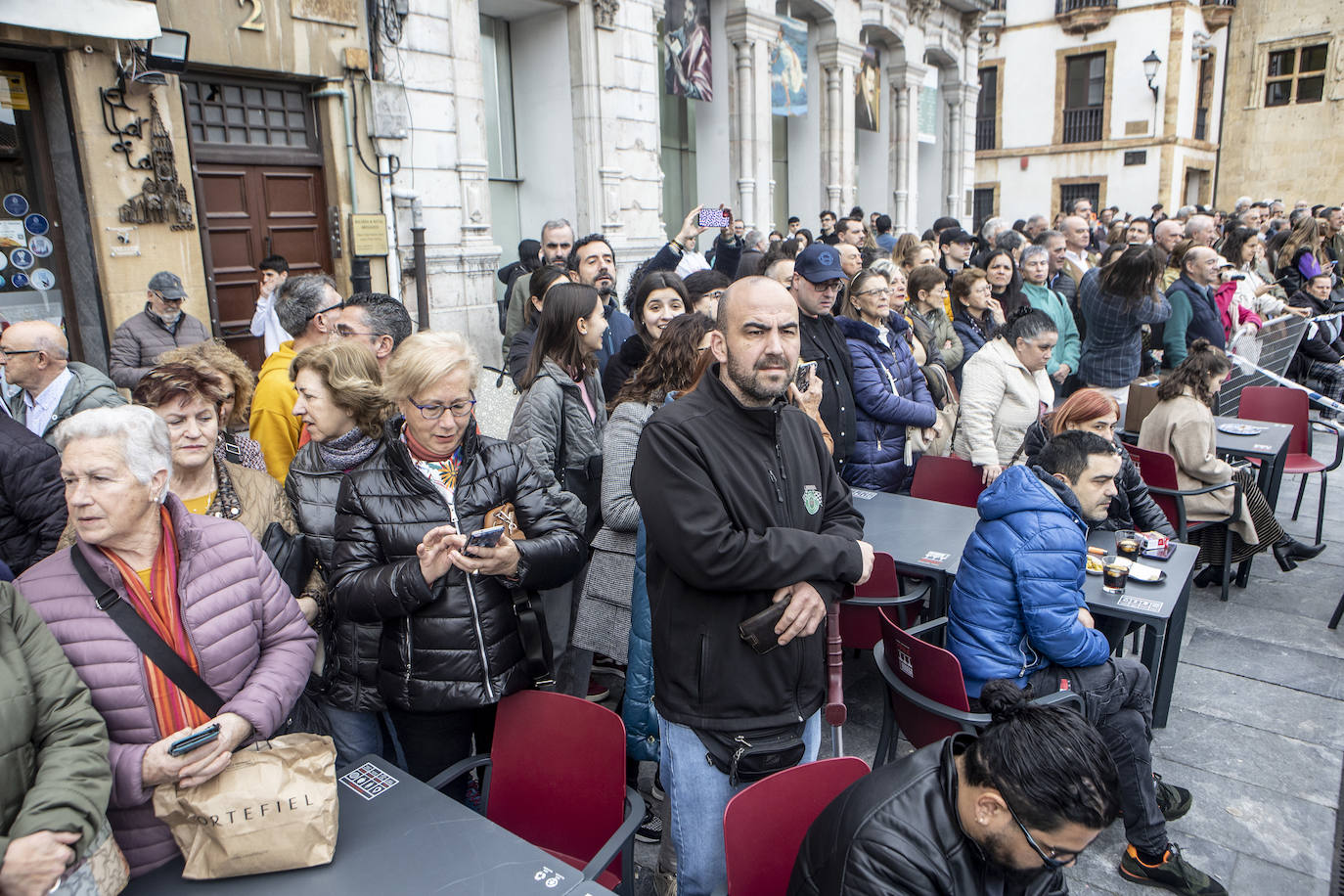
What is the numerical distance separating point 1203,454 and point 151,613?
17.5 feet

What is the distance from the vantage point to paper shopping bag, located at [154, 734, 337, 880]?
1.92 m

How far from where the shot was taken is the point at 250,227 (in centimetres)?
782

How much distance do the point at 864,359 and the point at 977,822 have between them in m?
3.32

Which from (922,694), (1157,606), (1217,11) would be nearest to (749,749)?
(922,694)

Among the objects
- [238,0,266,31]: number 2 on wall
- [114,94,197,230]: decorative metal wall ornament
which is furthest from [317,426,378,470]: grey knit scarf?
[238,0,266,31]: number 2 on wall

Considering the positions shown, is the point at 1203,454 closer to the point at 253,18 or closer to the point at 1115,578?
the point at 1115,578

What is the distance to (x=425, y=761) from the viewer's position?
8.99 feet

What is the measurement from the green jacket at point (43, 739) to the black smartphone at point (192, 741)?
0.45 ft

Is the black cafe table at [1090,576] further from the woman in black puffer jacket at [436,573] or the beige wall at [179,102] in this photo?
the beige wall at [179,102]

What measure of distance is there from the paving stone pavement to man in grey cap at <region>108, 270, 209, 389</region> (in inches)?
165

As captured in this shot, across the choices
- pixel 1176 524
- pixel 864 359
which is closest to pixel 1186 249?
pixel 1176 524

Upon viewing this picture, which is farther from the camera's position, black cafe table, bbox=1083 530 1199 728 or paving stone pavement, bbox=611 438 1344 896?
black cafe table, bbox=1083 530 1199 728

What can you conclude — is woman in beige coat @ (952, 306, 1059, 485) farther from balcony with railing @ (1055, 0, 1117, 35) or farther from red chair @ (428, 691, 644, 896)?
balcony with railing @ (1055, 0, 1117, 35)

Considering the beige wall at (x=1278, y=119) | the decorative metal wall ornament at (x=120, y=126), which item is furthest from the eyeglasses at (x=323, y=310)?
the beige wall at (x=1278, y=119)
